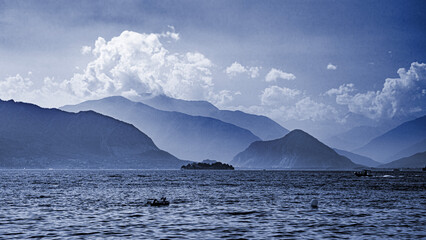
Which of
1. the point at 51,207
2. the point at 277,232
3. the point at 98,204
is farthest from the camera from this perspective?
the point at 98,204

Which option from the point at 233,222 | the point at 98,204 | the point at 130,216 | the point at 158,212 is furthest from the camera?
the point at 98,204

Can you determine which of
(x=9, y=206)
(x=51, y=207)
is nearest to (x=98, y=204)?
(x=51, y=207)

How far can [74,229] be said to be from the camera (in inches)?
1852

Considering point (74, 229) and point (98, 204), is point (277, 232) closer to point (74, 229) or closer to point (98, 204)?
point (74, 229)

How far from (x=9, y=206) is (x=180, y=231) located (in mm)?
36212

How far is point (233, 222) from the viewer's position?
52.6 m

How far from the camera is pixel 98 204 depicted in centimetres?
7331

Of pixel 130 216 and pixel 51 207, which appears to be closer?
pixel 130 216

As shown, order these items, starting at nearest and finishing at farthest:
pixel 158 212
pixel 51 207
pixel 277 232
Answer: pixel 277 232, pixel 158 212, pixel 51 207

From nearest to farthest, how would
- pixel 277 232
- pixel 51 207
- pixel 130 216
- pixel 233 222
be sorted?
pixel 277 232 → pixel 233 222 → pixel 130 216 → pixel 51 207

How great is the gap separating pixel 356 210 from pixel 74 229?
4005cm

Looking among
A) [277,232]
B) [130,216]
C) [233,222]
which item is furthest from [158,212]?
[277,232]

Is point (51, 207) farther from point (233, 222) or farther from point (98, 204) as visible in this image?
point (233, 222)

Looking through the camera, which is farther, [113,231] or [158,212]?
[158,212]
